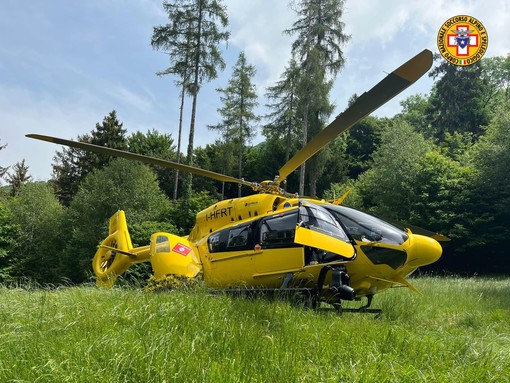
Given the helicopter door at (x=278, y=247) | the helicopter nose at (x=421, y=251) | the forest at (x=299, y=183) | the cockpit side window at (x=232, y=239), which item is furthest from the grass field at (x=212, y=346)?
the forest at (x=299, y=183)

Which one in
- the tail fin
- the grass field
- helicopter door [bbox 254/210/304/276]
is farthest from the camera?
the tail fin

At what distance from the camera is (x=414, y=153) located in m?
27.5

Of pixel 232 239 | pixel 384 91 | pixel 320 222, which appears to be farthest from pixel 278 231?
pixel 384 91

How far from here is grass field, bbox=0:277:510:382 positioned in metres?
2.94

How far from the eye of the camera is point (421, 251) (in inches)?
235

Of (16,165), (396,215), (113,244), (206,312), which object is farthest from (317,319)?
(16,165)

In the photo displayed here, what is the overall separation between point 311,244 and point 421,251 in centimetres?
208

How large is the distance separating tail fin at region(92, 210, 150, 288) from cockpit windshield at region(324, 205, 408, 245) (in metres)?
5.02

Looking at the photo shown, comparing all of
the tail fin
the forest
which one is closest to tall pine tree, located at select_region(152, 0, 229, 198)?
the forest

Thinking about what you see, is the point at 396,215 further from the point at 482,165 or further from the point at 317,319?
the point at 317,319

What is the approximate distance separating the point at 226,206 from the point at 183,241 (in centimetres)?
122

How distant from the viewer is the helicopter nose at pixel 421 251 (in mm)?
5953

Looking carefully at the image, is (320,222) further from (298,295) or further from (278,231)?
(298,295)

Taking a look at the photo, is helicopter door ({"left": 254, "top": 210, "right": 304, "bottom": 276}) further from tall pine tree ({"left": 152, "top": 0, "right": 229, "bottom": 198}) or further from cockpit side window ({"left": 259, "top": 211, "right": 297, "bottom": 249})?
tall pine tree ({"left": 152, "top": 0, "right": 229, "bottom": 198})
